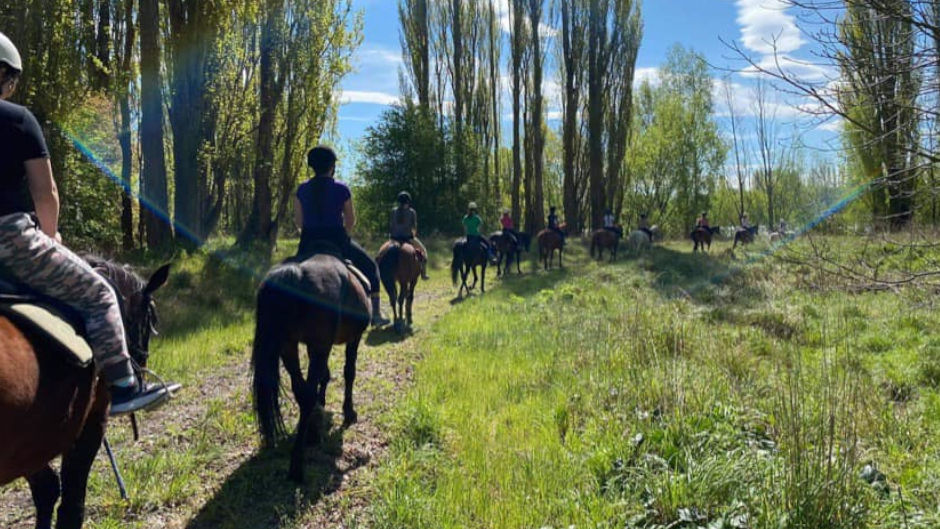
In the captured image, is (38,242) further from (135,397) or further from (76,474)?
(76,474)

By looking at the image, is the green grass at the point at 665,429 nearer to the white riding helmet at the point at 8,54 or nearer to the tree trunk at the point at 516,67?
the white riding helmet at the point at 8,54

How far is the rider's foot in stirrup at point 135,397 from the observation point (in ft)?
8.86

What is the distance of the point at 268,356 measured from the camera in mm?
3475

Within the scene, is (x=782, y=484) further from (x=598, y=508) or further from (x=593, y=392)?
(x=593, y=392)

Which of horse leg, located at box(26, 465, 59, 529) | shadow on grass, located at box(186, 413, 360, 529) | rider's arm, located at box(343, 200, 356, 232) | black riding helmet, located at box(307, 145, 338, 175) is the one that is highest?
black riding helmet, located at box(307, 145, 338, 175)

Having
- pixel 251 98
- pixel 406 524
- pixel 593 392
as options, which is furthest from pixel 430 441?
pixel 251 98

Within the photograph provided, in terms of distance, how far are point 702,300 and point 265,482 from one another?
932cm

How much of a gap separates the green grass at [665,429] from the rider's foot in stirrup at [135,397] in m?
1.46

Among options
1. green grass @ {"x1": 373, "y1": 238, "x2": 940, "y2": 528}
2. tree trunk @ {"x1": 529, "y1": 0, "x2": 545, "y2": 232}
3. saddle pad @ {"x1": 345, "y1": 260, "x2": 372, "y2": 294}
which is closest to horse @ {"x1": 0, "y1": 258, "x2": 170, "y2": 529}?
green grass @ {"x1": 373, "y1": 238, "x2": 940, "y2": 528}

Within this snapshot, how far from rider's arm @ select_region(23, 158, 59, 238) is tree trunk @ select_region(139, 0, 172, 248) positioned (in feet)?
33.4

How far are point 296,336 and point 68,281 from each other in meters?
1.53

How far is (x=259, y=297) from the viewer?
141 inches

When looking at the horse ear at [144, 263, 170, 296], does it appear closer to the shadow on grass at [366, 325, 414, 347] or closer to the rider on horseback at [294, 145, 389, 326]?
the rider on horseback at [294, 145, 389, 326]

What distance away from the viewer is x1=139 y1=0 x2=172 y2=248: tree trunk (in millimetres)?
10695
